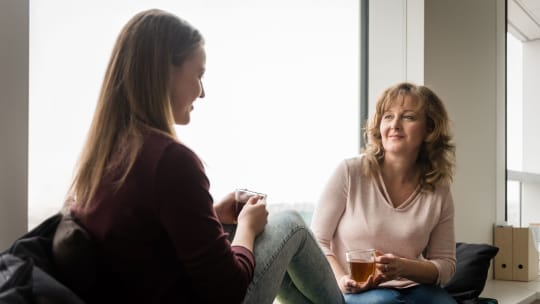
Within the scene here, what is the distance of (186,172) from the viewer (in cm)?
116

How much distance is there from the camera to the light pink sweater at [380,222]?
212 centimetres

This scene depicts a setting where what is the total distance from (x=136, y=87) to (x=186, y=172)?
219 mm

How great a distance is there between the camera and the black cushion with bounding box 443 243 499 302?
2.60 metres

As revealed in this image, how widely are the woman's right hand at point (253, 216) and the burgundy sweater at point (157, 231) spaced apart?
0.26 metres

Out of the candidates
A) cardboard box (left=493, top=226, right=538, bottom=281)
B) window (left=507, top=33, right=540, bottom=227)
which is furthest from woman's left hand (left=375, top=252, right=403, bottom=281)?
window (left=507, top=33, right=540, bottom=227)

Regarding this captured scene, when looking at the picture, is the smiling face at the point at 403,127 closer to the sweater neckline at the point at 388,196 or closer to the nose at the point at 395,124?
the nose at the point at 395,124

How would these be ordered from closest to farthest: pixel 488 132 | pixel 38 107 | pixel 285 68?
pixel 38 107 → pixel 285 68 → pixel 488 132

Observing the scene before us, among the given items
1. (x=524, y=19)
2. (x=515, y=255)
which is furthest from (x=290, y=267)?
(x=524, y=19)

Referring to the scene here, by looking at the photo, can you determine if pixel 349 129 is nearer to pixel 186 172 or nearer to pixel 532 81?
pixel 186 172

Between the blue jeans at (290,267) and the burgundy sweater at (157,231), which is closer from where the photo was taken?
the burgundy sweater at (157,231)

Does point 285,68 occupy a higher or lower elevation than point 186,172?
higher

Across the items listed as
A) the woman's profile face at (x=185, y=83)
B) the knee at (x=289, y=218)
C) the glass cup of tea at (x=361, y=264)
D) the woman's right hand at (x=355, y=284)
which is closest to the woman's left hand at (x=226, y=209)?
the knee at (x=289, y=218)

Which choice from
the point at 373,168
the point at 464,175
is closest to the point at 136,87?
the point at 373,168

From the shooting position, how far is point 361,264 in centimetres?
187
